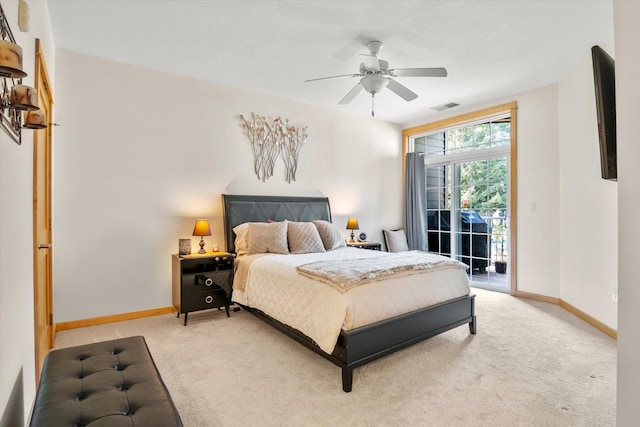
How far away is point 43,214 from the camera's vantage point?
2.72 meters

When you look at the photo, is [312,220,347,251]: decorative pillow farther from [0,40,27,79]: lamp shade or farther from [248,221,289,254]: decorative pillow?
[0,40,27,79]: lamp shade

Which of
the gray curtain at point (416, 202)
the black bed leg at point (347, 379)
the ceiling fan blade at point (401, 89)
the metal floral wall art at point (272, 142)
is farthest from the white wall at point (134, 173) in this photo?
the black bed leg at point (347, 379)

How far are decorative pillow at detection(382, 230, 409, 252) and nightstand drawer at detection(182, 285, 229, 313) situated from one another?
3.08m

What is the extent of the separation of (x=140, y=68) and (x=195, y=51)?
84 centimetres

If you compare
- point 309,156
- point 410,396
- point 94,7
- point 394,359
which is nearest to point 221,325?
point 394,359

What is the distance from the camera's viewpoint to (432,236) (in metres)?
6.07

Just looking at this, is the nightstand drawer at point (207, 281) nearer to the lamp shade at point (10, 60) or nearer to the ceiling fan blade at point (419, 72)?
the ceiling fan blade at point (419, 72)

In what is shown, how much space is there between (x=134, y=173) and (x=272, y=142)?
5.86 feet

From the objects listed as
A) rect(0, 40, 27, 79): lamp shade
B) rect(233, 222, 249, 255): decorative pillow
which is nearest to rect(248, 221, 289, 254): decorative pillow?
rect(233, 222, 249, 255): decorative pillow

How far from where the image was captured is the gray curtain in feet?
19.4

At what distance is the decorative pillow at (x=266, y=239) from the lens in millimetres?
3881

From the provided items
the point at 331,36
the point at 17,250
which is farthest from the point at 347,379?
the point at 331,36

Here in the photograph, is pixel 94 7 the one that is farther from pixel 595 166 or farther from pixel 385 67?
pixel 595 166

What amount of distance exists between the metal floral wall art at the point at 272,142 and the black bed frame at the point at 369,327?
0.53 metres
